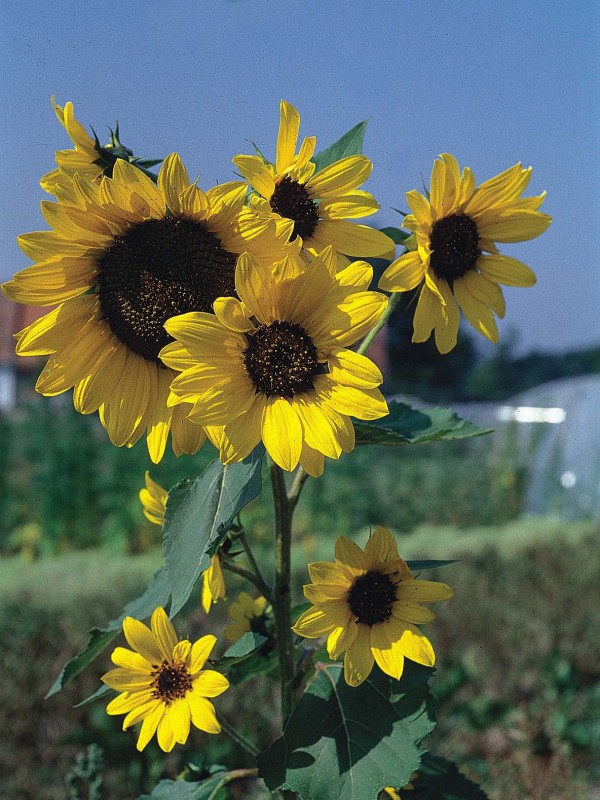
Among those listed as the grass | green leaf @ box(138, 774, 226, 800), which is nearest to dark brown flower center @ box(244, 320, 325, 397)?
green leaf @ box(138, 774, 226, 800)

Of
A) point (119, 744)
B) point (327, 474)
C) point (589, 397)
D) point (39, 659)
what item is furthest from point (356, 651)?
point (589, 397)

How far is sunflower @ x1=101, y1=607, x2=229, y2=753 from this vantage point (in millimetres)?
1002

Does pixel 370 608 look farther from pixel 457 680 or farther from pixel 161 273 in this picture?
pixel 457 680

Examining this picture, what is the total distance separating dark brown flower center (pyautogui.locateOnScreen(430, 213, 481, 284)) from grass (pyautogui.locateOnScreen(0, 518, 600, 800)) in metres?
1.84

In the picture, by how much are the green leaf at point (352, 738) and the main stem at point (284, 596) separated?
56 millimetres

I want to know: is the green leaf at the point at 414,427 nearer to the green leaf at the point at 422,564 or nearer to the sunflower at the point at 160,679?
the green leaf at the point at 422,564

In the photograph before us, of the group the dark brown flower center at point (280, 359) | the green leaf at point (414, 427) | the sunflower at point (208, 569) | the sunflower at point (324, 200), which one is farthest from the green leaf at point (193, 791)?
the sunflower at point (324, 200)

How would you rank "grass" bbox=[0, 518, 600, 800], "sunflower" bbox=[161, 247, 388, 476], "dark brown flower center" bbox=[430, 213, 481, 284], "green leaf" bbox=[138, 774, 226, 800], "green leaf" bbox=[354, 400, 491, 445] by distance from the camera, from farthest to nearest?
"grass" bbox=[0, 518, 600, 800], "green leaf" bbox=[138, 774, 226, 800], "green leaf" bbox=[354, 400, 491, 445], "dark brown flower center" bbox=[430, 213, 481, 284], "sunflower" bbox=[161, 247, 388, 476]

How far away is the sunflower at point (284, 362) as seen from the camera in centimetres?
74

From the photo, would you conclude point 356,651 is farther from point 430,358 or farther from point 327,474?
point 430,358

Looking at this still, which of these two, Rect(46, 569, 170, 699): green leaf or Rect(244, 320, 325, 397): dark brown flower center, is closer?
Rect(244, 320, 325, 397): dark brown flower center

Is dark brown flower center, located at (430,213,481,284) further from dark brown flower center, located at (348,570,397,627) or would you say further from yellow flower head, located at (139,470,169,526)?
yellow flower head, located at (139,470,169,526)

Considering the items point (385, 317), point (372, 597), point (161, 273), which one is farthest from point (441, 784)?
point (161, 273)

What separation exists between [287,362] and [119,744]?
2.03m
